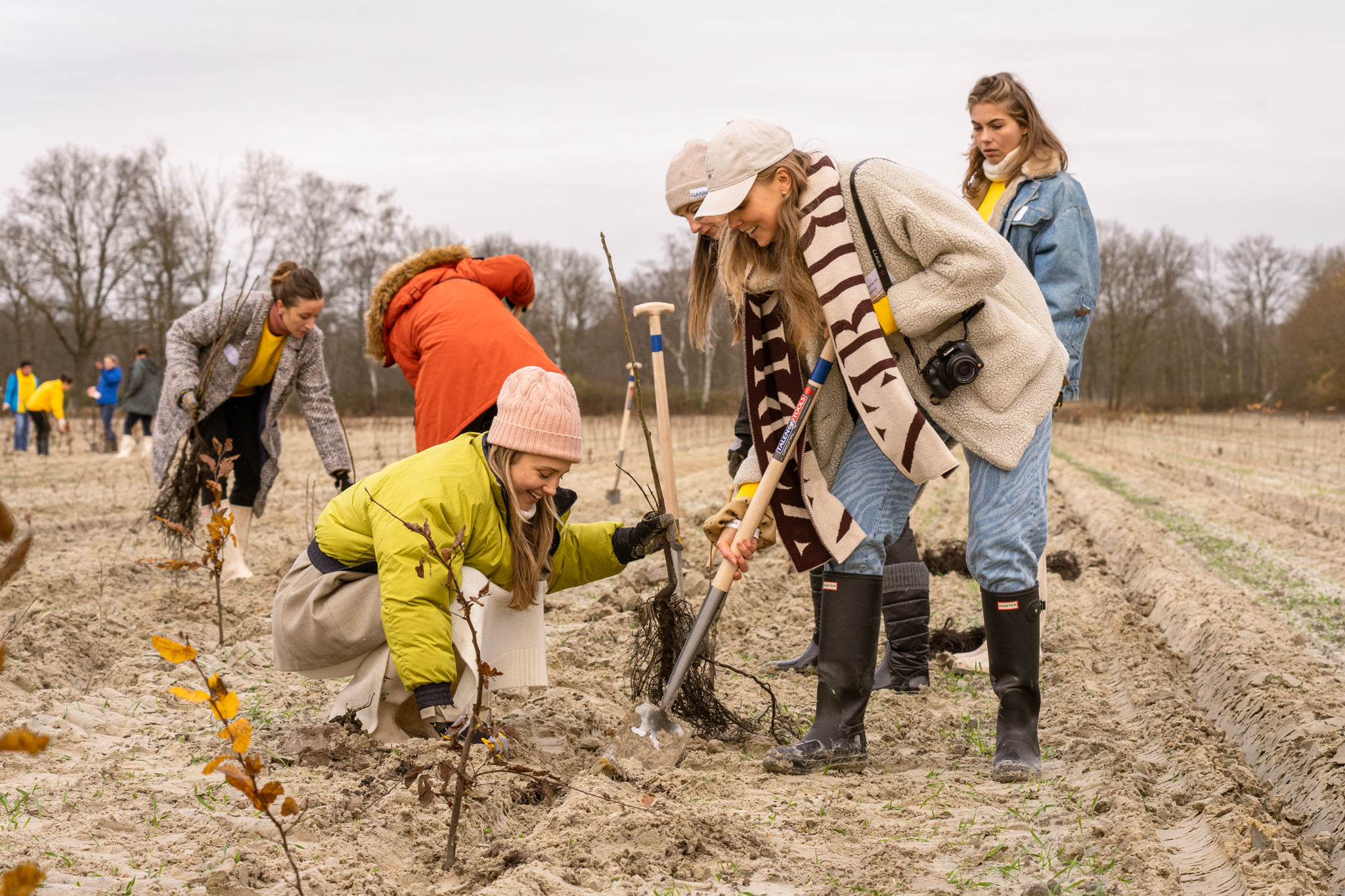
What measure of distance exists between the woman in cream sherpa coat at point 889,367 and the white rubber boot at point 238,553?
3535 millimetres

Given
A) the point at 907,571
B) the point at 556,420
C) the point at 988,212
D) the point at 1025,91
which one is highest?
the point at 1025,91

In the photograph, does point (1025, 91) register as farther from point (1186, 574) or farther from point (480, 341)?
point (1186, 574)

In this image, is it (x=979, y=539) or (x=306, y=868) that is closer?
(x=306, y=868)

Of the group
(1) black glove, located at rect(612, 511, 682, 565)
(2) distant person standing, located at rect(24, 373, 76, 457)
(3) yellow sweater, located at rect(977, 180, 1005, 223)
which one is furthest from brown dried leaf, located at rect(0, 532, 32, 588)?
(2) distant person standing, located at rect(24, 373, 76, 457)

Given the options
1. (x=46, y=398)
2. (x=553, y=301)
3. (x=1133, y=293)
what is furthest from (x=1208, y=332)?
(x=46, y=398)

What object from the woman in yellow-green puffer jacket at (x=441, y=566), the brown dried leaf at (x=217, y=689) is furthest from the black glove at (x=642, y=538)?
the brown dried leaf at (x=217, y=689)

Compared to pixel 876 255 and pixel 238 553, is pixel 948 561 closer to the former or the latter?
pixel 876 255

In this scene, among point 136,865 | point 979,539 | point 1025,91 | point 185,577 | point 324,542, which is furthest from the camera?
point 185,577

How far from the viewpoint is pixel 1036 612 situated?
288cm

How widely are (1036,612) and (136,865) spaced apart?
89.6 inches

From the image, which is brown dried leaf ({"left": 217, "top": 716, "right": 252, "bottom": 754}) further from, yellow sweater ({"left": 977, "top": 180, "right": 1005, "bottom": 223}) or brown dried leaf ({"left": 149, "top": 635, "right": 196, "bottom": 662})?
yellow sweater ({"left": 977, "top": 180, "right": 1005, "bottom": 223})

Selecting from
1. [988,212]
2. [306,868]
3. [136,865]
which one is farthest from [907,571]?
[136,865]

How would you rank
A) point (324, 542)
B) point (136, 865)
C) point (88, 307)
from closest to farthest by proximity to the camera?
point (136, 865)
point (324, 542)
point (88, 307)

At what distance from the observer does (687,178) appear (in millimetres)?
3637
